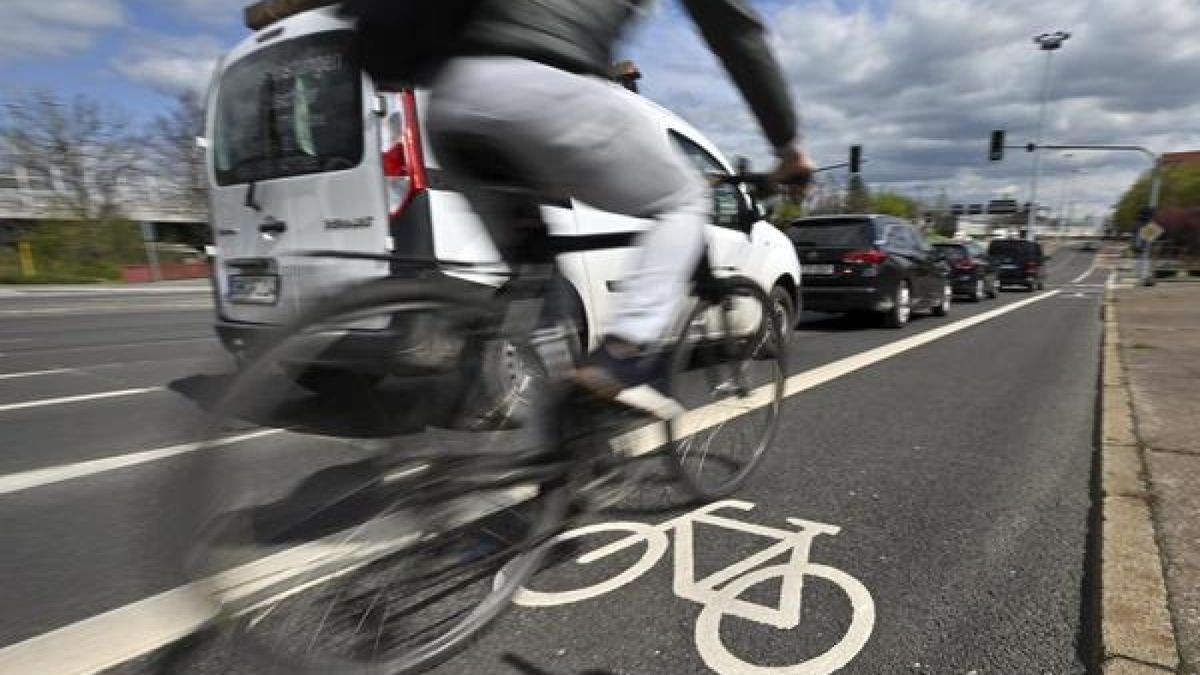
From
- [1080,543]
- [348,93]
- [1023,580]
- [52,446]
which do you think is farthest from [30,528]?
[1080,543]

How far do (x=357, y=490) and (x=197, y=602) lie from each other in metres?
0.41

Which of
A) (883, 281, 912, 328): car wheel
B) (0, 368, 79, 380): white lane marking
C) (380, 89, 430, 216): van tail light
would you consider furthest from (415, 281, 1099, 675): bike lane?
(883, 281, 912, 328): car wheel

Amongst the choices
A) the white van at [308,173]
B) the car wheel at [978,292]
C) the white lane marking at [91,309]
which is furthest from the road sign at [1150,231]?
the white lane marking at [91,309]

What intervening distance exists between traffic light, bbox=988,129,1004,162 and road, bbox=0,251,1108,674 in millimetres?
34960

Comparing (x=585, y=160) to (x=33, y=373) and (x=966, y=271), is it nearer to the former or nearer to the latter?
(x=33, y=373)

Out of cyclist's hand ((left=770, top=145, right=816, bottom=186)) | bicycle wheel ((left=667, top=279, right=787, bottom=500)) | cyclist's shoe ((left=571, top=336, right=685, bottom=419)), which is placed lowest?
bicycle wheel ((left=667, top=279, right=787, bottom=500))

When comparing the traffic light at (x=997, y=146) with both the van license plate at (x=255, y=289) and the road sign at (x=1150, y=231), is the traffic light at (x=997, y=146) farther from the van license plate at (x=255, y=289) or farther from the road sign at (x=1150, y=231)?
the van license plate at (x=255, y=289)

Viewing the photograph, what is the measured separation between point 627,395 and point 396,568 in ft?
2.54

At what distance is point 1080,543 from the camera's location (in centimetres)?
278

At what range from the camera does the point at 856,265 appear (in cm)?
1054

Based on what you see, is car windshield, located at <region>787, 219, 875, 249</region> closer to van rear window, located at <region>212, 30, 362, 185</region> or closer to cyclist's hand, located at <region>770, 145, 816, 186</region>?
van rear window, located at <region>212, 30, 362, 185</region>

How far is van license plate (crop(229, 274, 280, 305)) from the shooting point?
434 cm

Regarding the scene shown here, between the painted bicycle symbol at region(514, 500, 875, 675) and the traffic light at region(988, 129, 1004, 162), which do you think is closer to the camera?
the painted bicycle symbol at region(514, 500, 875, 675)

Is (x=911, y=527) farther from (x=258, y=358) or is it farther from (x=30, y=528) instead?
(x=30, y=528)
